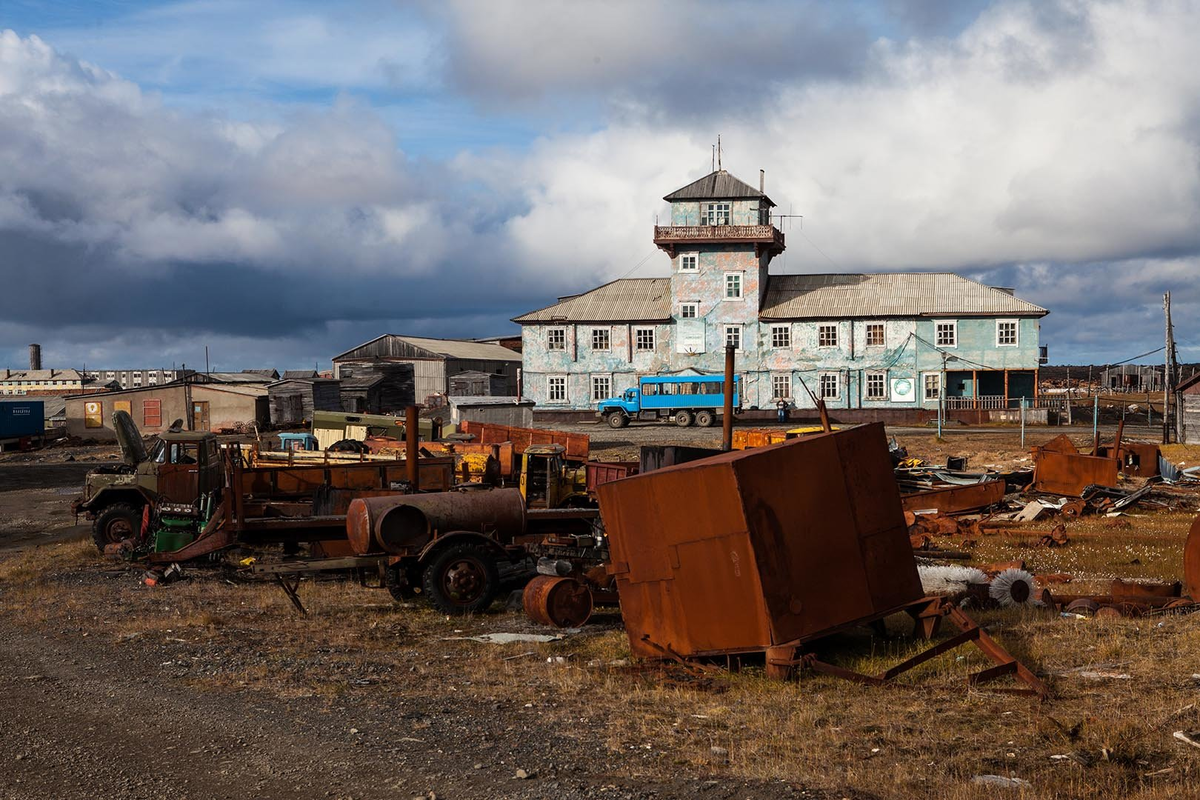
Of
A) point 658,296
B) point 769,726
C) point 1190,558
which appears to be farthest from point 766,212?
point 769,726

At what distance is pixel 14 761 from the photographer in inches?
299

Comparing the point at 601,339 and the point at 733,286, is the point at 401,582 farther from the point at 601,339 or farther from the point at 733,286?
the point at 733,286

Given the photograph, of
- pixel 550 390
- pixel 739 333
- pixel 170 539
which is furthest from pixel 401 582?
pixel 550 390

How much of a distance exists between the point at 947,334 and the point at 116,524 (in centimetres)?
4477

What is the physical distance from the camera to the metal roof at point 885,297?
5488cm

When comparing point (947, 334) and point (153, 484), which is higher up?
point (947, 334)

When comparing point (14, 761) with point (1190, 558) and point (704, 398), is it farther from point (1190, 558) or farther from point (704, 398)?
point (704, 398)

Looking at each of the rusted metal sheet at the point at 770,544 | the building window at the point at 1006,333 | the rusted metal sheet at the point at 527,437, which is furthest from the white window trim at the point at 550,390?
the rusted metal sheet at the point at 770,544

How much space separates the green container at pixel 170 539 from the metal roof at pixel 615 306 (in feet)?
137

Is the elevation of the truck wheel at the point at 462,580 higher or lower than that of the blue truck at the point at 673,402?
lower

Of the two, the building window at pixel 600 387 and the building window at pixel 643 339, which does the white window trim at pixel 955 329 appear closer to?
the building window at pixel 643 339

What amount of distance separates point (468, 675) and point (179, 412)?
48264mm

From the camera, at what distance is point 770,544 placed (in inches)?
352

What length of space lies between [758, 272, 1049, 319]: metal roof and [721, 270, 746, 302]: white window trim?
4.84 ft
